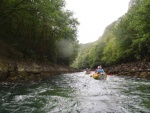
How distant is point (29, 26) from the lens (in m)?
29.3

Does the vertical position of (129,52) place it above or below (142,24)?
below

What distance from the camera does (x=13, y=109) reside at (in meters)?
6.99

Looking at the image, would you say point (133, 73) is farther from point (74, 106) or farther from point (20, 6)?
point (74, 106)

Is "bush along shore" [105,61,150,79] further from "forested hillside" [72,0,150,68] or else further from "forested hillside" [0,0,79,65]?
"forested hillside" [0,0,79,65]

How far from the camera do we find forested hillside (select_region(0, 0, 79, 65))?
56.6ft

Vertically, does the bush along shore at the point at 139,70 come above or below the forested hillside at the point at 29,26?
below

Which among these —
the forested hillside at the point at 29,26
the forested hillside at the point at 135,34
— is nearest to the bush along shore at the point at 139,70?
the forested hillside at the point at 135,34

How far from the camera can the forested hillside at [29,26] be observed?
17.3m

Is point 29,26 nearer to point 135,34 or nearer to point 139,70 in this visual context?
point 139,70

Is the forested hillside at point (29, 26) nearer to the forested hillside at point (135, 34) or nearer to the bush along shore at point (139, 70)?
the forested hillside at point (135, 34)

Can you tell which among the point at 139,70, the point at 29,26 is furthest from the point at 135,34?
the point at 29,26

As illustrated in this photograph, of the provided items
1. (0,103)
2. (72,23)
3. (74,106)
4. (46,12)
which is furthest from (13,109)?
(72,23)

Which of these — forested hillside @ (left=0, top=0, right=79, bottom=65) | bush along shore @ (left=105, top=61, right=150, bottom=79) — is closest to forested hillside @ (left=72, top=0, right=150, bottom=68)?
bush along shore @ (left=105, top=61, right=150, bottom=79)

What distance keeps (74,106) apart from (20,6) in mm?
13819
